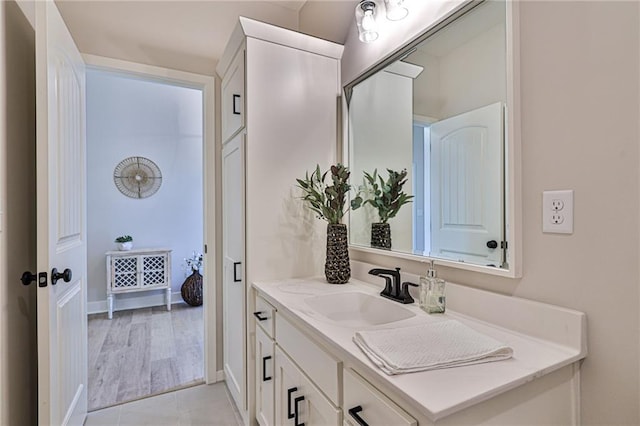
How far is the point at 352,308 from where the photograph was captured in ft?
4.72

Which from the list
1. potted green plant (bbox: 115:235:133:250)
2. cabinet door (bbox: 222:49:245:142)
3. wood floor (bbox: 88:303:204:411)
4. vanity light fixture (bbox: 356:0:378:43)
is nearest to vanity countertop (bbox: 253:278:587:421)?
cabinet door (bbox: 222:49:245:142)

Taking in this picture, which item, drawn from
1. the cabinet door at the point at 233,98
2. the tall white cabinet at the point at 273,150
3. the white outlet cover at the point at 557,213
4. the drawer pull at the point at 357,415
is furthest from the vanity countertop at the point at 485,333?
the cabinet door at the point at 233,98

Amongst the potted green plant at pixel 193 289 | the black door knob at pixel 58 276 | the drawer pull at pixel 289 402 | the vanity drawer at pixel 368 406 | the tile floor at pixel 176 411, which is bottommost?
the tile floor at pixel 176 411

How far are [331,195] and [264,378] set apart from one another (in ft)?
2.97

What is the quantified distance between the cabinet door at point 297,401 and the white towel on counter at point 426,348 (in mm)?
253

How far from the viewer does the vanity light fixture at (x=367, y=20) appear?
150 centimetres

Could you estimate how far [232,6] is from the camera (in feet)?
7.55

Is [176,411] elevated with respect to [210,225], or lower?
lower

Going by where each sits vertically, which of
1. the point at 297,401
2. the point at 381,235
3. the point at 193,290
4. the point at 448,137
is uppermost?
the point at 448,137

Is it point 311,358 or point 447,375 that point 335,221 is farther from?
point 447,375

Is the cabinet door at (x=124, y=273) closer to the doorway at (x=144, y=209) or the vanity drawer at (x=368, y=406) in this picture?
the doorway at (x=144, y=209)

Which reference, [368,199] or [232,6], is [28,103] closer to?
[232,6]

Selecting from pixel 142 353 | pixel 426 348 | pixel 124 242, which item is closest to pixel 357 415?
pixel 426 348

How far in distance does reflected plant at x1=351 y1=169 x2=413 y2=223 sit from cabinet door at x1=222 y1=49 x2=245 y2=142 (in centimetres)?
73
